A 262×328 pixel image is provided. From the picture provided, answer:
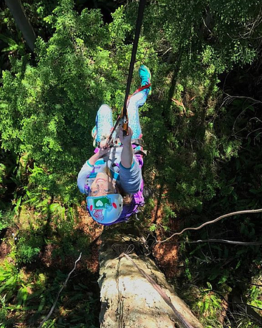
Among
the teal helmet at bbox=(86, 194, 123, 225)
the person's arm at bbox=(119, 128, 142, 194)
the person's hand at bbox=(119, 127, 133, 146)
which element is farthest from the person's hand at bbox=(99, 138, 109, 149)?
the person's hand at bbox=(119, 127, 133, 146)

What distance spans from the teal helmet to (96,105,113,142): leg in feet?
2.19

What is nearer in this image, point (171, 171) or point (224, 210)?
point (171, 171)

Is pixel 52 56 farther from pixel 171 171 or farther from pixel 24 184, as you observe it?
pixel 24 184

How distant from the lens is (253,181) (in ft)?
15.0

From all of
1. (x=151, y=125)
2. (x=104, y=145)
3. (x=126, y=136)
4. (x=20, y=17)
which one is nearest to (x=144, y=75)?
(x=151, y=125)

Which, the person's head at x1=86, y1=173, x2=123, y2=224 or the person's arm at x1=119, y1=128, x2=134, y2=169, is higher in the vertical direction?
the person's arm at x1=119, y1=128, x2=134, y2=169

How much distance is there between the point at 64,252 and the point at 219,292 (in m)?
2.48

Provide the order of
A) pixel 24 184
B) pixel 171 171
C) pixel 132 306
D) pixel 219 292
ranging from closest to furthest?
pixel 132 306 → pixel 171 171 → pixel 219 292 → pixel 24 184

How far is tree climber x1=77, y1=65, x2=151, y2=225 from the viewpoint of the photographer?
2031 millimetres

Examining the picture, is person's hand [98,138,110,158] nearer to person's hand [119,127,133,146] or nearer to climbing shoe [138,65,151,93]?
person's hand [119,127,133,146]

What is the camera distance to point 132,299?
6.66 ft

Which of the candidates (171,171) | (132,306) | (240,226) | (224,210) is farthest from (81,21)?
(240,226)

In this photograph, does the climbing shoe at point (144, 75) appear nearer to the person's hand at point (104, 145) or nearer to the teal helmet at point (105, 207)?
the person's hand at point (104, 145)

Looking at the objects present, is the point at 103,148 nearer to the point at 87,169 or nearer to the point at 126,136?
the point at 87,169
